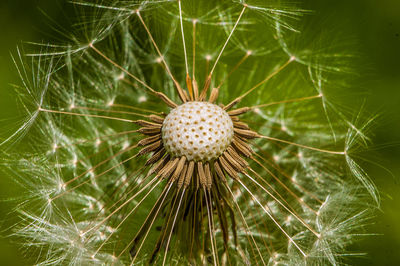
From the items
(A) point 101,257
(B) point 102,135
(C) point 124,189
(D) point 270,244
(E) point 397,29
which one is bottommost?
(A) point 101,257

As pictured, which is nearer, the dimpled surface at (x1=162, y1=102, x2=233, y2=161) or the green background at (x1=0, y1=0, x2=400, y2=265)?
the dimpled surface at (x1=162, y1=102, x2=233, y2=161)

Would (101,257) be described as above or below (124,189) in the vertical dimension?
below

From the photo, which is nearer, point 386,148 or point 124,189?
point 386,148

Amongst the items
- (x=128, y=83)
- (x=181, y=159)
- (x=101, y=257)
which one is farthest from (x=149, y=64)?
(x=101, y=257)

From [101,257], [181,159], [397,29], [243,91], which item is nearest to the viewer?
[181,159]

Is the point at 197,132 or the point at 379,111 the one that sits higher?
the point at 379,111

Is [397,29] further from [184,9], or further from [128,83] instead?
[128,83]

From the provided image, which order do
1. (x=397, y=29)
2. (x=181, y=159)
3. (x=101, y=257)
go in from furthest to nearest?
(x=397, y=29)
(x=101, y=257)
(x=181, y=159)

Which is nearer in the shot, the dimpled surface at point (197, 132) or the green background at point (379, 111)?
the dimpled surface at point (197, 132)
